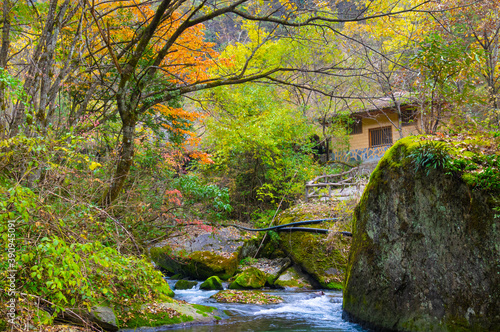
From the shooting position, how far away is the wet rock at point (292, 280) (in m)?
9.73

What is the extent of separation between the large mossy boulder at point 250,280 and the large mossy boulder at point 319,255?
1296 mm

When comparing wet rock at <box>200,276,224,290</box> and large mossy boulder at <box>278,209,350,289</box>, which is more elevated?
large mossy boulder at <box>278,209,350,289</box>

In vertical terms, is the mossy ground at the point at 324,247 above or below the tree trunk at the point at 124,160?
below

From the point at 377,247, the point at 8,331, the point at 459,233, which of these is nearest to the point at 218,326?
the point at 377,247

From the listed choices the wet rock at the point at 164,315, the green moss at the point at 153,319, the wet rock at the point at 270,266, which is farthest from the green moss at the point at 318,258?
the green moss at the point at 153,319

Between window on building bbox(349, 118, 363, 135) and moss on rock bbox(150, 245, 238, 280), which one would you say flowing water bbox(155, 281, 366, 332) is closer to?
moss on rock bbox(150, 245, 238, 280)

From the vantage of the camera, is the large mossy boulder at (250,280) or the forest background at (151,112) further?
the large mossy boulder at (250,280)

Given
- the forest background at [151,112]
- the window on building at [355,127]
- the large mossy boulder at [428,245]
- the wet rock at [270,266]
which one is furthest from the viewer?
the window on building at [355,127]

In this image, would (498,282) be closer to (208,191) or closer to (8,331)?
(8,331)

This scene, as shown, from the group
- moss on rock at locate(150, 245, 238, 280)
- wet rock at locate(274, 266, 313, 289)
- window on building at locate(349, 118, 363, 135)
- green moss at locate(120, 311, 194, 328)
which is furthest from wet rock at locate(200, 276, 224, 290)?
window on building at locate(349, 118, 363, 135)

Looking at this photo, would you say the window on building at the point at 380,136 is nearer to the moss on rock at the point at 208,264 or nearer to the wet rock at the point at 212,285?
the moss on rock at the point at 208,264

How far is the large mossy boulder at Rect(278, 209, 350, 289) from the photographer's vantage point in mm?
9602

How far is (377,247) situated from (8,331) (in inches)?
188

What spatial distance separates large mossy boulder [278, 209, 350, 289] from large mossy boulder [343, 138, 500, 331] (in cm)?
387
